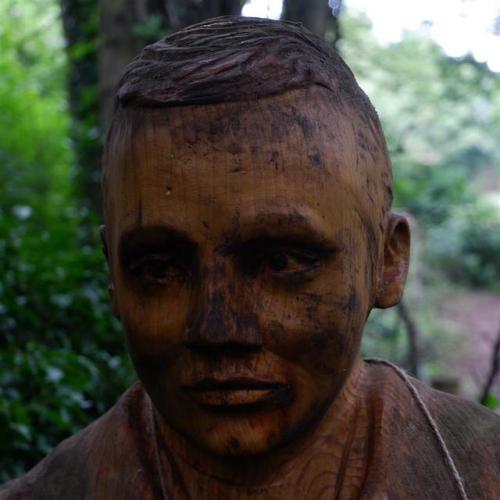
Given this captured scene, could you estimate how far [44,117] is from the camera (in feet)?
24.6

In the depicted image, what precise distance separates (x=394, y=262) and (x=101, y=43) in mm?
3247

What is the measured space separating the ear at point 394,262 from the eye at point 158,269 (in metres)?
0.39

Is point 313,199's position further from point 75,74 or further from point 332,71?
point 75,74

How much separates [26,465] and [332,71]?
175 centimetres

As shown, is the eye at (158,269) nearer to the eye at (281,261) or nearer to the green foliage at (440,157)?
the eye at (281,261)

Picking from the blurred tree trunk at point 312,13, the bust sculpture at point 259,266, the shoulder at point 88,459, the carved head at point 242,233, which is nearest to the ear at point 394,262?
the bust sculpture at point 259,266

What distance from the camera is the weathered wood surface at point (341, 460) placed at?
1.49m

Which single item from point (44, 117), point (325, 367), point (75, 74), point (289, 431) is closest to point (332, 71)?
point (325, 367)

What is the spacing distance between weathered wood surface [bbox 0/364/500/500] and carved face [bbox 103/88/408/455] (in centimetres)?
14

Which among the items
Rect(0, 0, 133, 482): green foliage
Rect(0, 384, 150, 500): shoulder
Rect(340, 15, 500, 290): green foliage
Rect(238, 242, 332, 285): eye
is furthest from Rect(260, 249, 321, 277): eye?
Rect(340, 15, 500, 290): green foliage

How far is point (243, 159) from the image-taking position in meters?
1.31

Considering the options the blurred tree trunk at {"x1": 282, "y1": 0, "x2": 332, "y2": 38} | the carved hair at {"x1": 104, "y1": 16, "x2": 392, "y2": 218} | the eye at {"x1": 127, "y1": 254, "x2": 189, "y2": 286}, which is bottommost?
the eye at {"x1": 127, "y1": 254, "x2": 189, "y2": 286}

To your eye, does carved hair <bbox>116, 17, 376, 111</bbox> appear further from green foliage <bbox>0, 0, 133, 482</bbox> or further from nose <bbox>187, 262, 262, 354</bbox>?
green foliage <bbox>0, 0, 133, 482</bbox>

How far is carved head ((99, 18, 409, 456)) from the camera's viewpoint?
4.30 ft
